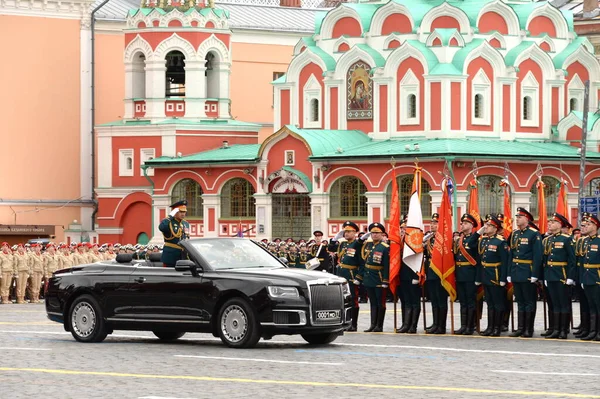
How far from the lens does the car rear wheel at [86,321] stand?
73.5 ft

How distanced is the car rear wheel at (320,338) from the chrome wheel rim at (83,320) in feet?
9.47

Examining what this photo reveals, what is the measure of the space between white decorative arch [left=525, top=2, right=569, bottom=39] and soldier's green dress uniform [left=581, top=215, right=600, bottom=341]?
3686 cm

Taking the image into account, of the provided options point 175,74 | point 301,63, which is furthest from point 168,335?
point 175,74

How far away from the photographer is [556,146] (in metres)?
57.6

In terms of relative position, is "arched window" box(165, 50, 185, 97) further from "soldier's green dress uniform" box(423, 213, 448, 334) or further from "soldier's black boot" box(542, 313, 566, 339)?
"soldier's black boot" box(542, 313, 566, 339)

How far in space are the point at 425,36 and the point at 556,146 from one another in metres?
5.91

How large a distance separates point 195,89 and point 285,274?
136 feet

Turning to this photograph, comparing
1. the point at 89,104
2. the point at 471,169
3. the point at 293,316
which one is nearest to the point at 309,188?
the point at 471,169

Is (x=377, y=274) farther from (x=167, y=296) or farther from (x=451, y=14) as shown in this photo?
(x=451, y=14)

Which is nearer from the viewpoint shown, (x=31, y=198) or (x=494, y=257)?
(x=494, y=257)

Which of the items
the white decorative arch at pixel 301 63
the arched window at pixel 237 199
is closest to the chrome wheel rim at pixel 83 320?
the arched window at pixel 237 199

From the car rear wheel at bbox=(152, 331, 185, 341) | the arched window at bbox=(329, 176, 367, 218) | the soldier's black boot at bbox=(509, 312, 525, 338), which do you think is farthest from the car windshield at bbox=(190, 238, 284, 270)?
the arched window at bbox=(329, 176, 367, 218)

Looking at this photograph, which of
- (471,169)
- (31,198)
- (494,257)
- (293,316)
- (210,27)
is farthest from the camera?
Result: (31,198)

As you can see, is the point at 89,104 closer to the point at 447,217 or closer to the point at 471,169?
the point at 471,169
